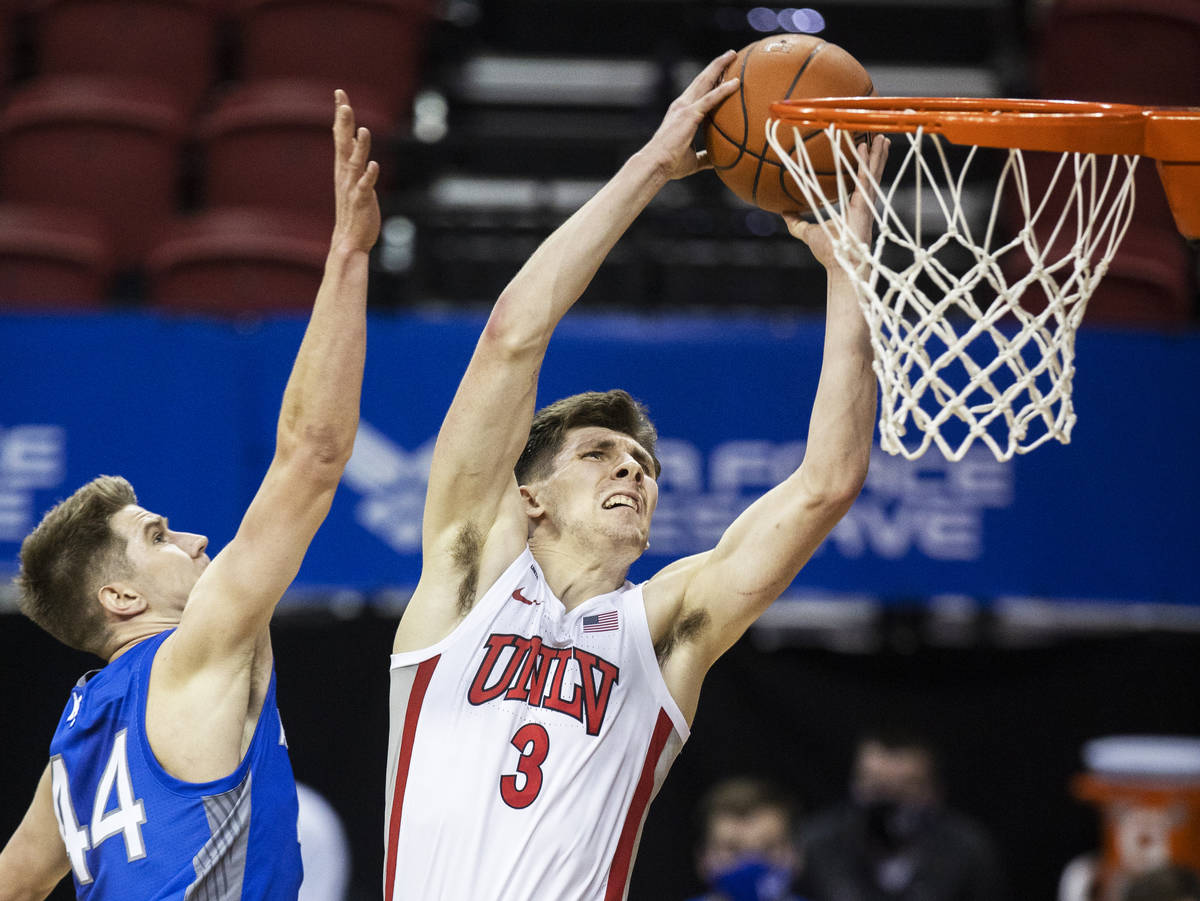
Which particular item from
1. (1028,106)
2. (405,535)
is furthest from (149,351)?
(1028,106)

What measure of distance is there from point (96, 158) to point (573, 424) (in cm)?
485

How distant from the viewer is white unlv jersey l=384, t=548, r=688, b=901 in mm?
→ 2904

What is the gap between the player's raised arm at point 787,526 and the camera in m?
3.15

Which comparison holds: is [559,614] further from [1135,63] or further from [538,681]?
[1135,63]

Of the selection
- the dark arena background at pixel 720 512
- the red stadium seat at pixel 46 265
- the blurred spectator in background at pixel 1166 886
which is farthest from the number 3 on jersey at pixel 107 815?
the red stadium seat at pixel 46 265

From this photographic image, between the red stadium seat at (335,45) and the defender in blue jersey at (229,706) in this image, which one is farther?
the red stadium seat at (335,45)

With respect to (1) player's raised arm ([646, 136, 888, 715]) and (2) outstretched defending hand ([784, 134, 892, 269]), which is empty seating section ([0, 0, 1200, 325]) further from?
(1) player's raised arm ([646, 136, 888, 715])

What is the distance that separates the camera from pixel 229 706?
117 inches

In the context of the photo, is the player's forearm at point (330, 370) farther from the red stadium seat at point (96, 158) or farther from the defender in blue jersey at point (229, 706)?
the red stadium seat at point (96, 158)

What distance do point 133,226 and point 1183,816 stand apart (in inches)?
216

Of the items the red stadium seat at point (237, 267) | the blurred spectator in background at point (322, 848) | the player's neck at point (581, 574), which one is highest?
the red stadium seat at point (237, 267)

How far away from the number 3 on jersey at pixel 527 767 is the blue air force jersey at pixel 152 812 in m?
0.50

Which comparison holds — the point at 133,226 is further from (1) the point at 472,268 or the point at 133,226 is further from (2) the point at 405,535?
(2) the point at 405,535

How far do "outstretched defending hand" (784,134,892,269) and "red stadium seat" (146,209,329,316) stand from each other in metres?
3.64
